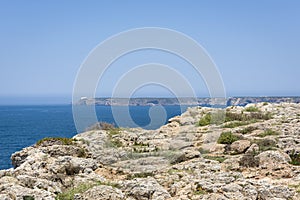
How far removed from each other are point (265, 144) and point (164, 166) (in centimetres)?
551

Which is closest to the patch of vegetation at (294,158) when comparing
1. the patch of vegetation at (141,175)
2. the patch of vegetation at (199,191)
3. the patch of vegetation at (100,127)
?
the patch of vegetation at (199,191)

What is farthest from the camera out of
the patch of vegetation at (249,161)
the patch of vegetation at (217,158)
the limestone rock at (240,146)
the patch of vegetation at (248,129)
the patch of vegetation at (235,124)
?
the patch of vegetation at (235,124)

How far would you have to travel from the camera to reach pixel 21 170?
50.6 ft

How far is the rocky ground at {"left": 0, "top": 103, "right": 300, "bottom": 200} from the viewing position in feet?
43.6

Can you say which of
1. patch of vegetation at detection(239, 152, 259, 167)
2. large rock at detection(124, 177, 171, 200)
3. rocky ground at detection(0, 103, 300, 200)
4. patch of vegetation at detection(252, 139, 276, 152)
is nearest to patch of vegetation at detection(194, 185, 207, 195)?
rocky ground at detection(0, 103, 300, 200)

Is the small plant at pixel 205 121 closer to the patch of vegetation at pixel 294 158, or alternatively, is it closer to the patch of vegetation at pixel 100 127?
the patch of vegetation at pixel 100 127

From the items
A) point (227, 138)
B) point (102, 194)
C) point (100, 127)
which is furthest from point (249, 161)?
point (100, 127)

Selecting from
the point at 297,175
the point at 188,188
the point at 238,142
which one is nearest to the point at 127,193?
the point at 188,188

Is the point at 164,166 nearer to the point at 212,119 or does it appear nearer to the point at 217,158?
the point at 217,158

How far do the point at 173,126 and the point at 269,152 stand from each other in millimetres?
12524

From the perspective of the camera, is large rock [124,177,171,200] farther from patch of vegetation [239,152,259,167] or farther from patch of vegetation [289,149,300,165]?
patch of vegetation [289,149,300,165]

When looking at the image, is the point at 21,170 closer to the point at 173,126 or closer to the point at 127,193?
the point at 127,193

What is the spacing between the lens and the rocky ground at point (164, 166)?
43.6 feet

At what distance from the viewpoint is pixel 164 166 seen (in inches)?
690
